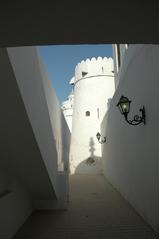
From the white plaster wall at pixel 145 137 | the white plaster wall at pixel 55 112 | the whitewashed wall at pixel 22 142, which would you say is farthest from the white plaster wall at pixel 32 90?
the white plaster wall at pixel 145 137

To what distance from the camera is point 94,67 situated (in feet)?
53.6

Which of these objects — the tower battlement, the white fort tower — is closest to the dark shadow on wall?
the white fort tower

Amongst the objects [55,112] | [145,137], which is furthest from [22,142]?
[55,112]

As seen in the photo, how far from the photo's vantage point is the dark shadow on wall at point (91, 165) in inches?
565

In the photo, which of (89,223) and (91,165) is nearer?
(89,223)

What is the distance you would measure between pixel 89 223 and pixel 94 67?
43.5 ft

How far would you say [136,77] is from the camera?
437 centimetres

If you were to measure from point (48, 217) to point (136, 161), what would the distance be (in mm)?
1983

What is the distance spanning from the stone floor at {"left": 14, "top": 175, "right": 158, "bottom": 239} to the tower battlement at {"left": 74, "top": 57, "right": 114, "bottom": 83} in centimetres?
1155

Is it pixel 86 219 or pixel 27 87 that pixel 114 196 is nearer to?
pixel 86 219

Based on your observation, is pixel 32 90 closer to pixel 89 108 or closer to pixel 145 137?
pixel 145 137

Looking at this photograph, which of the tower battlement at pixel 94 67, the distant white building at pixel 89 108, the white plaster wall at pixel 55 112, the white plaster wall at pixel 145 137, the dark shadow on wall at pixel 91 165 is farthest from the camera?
the tower battlement at pixel 94 67

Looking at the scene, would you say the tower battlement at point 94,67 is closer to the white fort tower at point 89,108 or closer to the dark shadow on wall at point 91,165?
the white fort tower at point 89,108

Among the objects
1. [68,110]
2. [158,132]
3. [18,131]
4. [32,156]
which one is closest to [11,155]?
[32,156]
